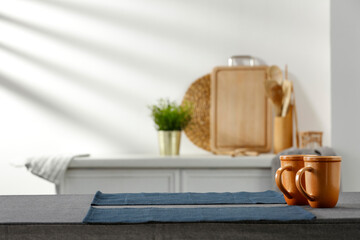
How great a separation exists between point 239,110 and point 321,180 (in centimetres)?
197

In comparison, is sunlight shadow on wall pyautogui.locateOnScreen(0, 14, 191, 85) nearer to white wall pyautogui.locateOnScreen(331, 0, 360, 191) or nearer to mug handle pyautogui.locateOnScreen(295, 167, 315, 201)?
white wall pyautogui.locateOnScreen(331, 0, 360, 191)

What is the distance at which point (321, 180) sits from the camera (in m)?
0.97

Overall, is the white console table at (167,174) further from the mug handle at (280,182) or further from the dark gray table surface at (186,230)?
the dark gray table surface at (186,230)

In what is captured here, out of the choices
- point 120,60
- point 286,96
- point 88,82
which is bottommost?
point 286,96

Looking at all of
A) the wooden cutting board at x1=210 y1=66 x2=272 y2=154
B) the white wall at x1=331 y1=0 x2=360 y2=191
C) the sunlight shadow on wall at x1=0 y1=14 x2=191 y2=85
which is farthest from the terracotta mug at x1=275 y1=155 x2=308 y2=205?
the sunlight shadow on wall at x1=0 y1=14 x2=191 y2=85

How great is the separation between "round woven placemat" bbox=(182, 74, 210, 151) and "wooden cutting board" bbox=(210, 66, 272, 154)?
5 centimetres

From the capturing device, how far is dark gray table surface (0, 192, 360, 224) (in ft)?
2.88

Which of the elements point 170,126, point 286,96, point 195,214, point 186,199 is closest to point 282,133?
point 286,96

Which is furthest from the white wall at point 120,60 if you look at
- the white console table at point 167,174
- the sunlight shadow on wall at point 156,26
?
the white console table at point 167,174

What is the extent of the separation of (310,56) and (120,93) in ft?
3.97

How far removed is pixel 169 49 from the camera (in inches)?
122

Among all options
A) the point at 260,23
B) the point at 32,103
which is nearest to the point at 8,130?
the point at 32,103

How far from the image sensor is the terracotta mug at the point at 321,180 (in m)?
0.97

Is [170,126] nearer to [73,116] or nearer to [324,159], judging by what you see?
[73,116]
